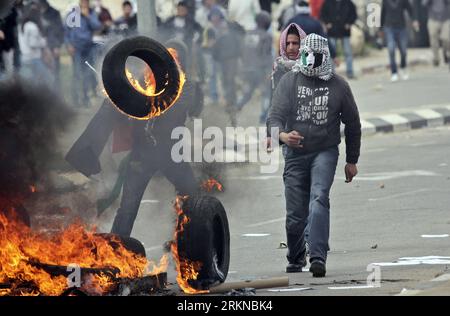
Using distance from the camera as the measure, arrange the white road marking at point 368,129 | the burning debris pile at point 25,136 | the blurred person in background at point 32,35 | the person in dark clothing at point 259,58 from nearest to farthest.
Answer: the burning debris pile at point 25,136, the blurred person in background at point 32,35, the white road marking at point 368,129, the person in dark clothing at point 259,58

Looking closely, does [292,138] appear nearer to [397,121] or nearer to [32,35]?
[32,35]

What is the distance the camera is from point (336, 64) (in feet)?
78.5

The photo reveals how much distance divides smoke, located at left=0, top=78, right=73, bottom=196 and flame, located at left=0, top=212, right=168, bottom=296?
1.46ft

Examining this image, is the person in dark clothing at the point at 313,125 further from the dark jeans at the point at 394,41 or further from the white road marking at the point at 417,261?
the dark jeans at the point at 394,41

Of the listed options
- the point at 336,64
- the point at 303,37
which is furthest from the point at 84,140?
the point at 336,64

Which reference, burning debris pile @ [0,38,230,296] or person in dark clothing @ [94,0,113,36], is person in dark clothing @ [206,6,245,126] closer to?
person in dark clothing @ [94,0,113,36]

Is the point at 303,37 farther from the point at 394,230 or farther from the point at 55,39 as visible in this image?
A: the point at 55,39

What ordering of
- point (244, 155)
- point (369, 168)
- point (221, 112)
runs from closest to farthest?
point (221, 112) → point (244, 155) → point (369, 168)

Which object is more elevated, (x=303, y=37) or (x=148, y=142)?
(x=303, y=37)

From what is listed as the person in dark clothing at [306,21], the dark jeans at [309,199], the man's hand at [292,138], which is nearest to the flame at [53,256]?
the dark jeans at [309,199]

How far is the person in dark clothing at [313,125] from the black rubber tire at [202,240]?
1.09 m

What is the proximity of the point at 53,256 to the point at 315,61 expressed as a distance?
268 cm

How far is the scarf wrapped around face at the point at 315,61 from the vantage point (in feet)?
39.7

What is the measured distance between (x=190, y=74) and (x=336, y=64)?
1132 centimetres
